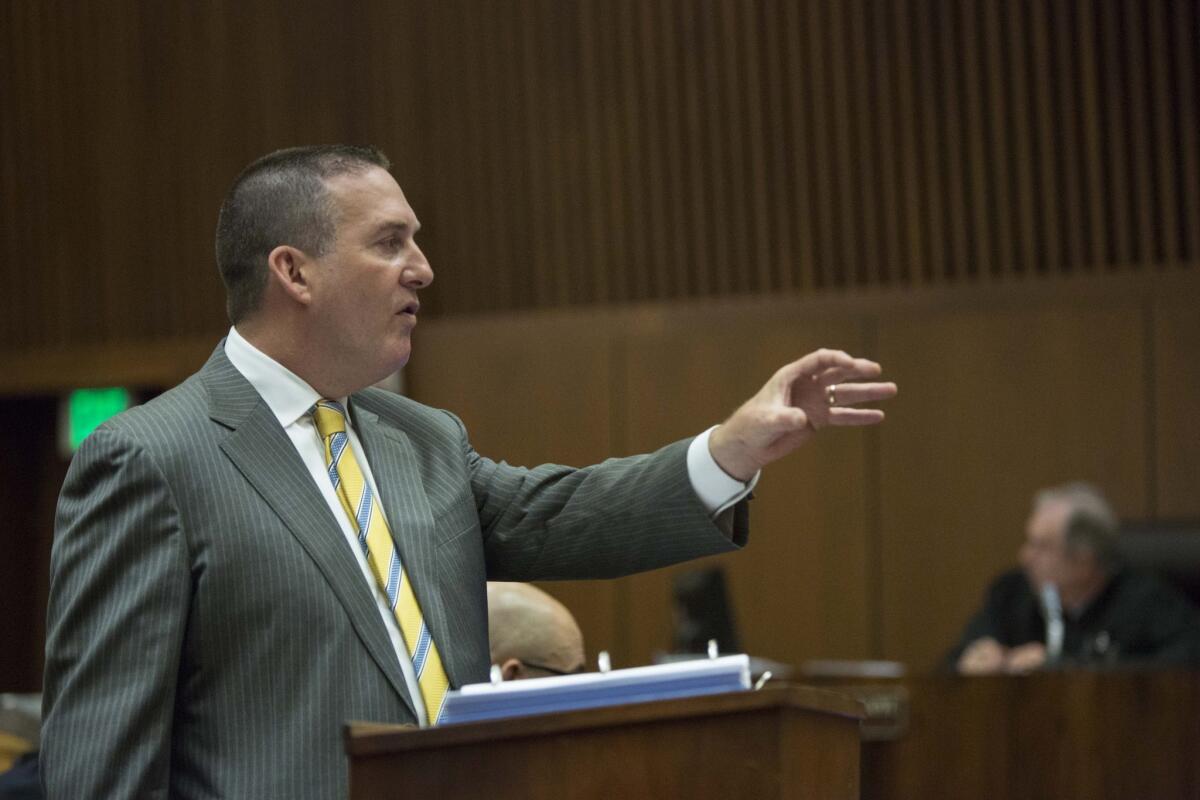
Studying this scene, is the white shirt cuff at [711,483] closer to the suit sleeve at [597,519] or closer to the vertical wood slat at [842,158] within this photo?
the suit sleeve at [597,519]

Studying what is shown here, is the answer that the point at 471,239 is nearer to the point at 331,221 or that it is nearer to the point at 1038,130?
the point at 1038,130

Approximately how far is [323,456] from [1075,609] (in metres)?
4.34

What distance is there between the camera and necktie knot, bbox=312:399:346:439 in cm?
243

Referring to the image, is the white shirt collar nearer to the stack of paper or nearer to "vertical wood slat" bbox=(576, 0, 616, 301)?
the stack of paper

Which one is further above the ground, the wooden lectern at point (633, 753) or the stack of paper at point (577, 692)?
the stack of paper at point (577, 692)

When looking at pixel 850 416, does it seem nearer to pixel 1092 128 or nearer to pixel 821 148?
pixel 1092 128

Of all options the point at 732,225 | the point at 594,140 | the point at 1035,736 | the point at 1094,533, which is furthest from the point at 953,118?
the point at 1035,736

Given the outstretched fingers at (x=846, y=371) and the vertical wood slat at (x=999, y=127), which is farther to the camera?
the vertical wood slat at (x=999, y=127)

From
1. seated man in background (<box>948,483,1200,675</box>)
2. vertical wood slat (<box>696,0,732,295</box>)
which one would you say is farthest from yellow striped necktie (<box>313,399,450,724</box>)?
vertical wood slat (<box>696,0,732,295</box>)

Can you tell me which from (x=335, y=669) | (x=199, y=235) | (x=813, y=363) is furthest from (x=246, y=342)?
(x=199, y=235)

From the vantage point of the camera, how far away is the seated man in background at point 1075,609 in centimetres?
571

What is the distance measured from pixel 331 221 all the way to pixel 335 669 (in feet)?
2.28

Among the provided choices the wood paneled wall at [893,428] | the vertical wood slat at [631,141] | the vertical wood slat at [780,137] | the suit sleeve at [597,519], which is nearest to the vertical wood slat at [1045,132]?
the wood paneled wall at [893,428]

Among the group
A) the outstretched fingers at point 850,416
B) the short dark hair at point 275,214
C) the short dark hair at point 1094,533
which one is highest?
the short dark hair at point 275,214
